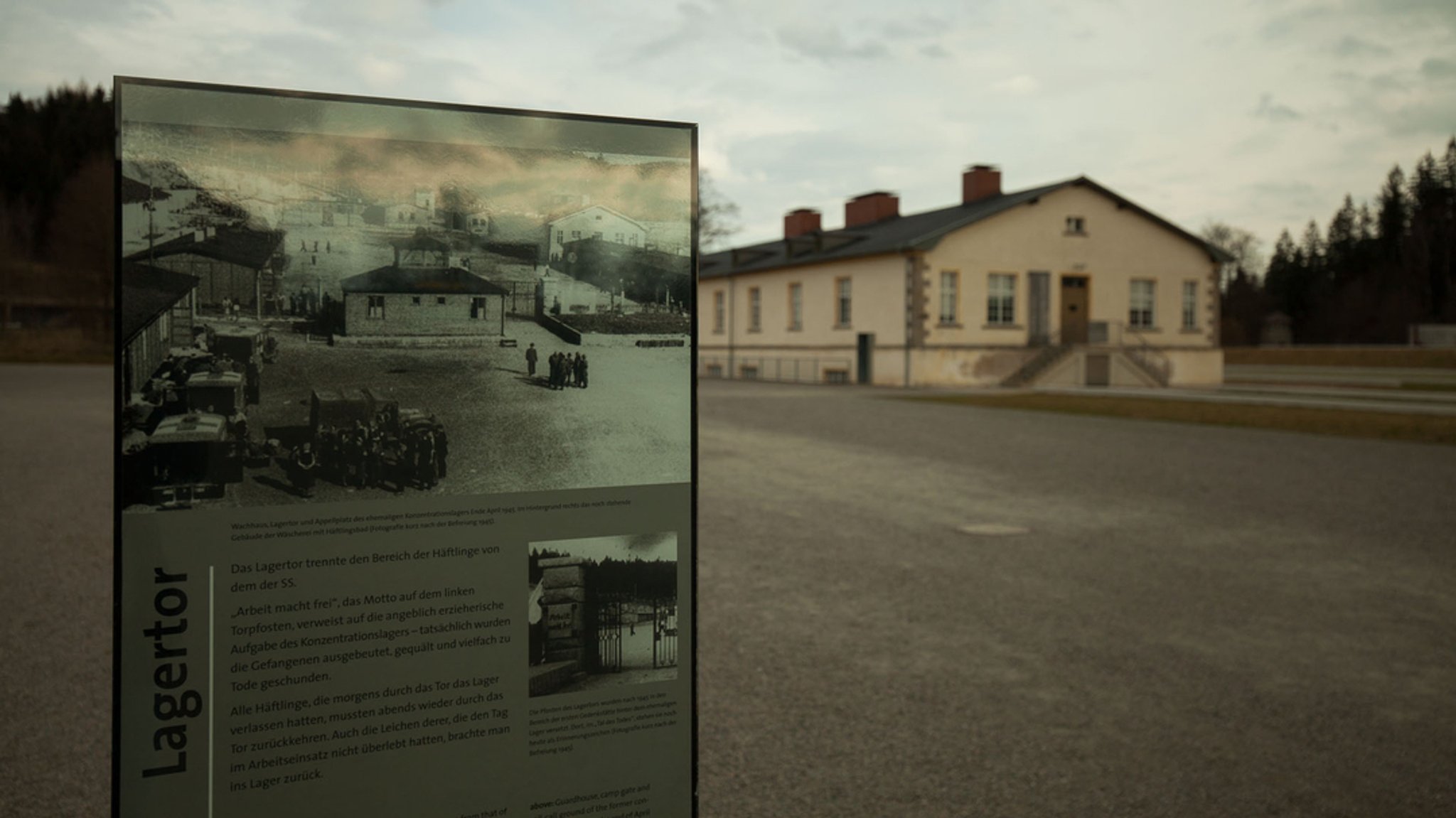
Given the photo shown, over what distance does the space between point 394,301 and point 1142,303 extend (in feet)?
128

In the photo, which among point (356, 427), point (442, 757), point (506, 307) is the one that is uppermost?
point (506, 307)

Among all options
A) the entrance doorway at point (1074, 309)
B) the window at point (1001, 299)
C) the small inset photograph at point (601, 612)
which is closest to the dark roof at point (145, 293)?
the small inset photograph at point (601, 612)

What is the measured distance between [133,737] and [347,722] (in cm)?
34

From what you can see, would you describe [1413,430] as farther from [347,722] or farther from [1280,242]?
[1280,242]

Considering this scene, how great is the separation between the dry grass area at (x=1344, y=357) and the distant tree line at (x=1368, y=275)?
54.9ft

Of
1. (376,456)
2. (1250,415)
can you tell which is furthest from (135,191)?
(1250,415)

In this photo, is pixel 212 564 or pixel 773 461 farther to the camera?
pixel 773 461

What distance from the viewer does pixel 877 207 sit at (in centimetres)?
4672

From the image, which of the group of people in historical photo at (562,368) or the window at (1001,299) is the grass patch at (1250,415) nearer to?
the window at (1001,299)

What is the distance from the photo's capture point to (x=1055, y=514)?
9344 mm

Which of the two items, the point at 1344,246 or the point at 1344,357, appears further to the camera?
the point at 1344,246

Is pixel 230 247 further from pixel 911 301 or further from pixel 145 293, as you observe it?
pixel 911 301

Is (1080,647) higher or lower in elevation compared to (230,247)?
lower

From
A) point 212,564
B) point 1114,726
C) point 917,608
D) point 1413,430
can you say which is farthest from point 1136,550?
point 1413,430
